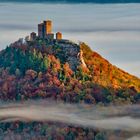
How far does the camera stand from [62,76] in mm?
87438

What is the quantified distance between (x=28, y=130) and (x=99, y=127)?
3654mm

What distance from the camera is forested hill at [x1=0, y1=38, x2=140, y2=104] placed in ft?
285

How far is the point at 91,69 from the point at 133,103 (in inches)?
109

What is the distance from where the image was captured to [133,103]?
88000 millimetres

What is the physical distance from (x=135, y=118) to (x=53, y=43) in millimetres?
6025

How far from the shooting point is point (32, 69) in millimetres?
87688

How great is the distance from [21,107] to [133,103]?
6.13m

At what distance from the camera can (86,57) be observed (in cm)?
8875

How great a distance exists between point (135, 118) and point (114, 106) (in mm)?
1249

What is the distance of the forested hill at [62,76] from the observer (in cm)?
8688

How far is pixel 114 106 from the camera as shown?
290 ft

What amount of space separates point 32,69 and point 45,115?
13.7 ft

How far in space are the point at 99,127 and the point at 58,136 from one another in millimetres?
2569

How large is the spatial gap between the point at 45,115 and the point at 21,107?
1.70m
